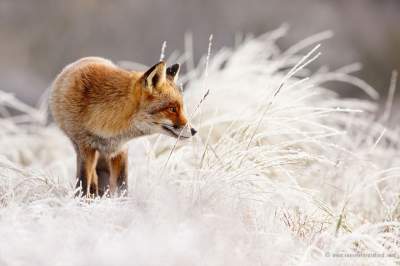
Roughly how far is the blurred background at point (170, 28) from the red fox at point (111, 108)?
8369mm

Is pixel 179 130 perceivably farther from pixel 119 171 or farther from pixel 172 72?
pixel 119 171

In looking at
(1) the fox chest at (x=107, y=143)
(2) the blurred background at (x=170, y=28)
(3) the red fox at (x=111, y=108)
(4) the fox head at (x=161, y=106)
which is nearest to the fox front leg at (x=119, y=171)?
(3) the red fox at (x=111, y=108)

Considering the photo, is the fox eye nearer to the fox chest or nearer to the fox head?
the fox head

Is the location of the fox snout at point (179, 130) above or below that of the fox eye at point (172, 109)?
below

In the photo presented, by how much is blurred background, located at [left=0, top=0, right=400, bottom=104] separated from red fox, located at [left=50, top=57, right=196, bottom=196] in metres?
8.37

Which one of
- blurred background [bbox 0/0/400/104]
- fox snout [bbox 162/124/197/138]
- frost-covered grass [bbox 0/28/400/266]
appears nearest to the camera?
frost-covered grass [bbox 0/28/400/266]

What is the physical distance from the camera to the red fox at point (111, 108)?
3408 mm

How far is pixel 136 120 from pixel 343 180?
1.74 meters

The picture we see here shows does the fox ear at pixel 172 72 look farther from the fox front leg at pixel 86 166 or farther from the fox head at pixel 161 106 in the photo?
the fox front leg at pixel 86 166

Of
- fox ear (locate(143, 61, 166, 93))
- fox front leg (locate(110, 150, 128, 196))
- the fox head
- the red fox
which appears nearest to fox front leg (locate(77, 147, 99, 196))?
the red fox

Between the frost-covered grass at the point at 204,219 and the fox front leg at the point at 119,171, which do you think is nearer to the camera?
the frost-covered grass at the point at 204,219

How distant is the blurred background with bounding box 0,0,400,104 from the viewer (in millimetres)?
12211

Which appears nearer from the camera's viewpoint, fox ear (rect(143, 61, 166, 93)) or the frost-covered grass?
the frost-covered grass

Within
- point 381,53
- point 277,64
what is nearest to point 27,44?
point 381,53
